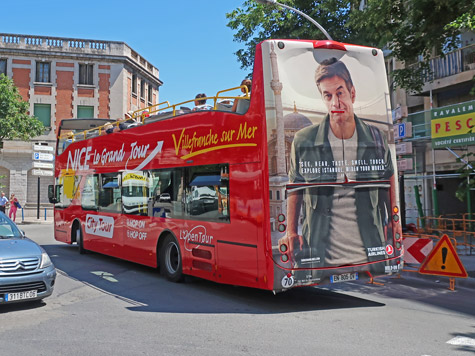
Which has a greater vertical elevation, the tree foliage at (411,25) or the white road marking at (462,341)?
the tree foliage at (411,25)

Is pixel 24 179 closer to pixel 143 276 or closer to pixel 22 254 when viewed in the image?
pixel 143 276

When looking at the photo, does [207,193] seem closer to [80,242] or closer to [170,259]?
[170,259]

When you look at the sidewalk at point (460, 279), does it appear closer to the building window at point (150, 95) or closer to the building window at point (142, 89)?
the building window at point (142, 89)

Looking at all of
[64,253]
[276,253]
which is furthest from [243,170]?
[64,253]

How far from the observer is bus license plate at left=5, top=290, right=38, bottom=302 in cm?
654

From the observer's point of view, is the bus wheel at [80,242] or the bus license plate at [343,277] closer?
the bus license plate at [343,277]

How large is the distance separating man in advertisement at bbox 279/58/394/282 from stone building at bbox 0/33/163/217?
32.6 meters

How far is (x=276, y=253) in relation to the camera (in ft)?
21.9

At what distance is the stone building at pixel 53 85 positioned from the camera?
36531 mm

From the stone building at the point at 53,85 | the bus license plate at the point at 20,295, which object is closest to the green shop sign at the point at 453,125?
the bus license plate at the point at 20,295

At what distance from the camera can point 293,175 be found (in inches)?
267

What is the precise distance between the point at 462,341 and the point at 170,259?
220 inches

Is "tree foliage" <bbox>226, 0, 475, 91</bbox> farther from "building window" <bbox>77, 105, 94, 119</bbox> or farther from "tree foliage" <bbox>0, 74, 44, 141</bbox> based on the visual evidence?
"building window" <bbox>77, 105, 94, 119</bbox>

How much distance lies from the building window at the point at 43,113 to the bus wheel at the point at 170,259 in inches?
1251
